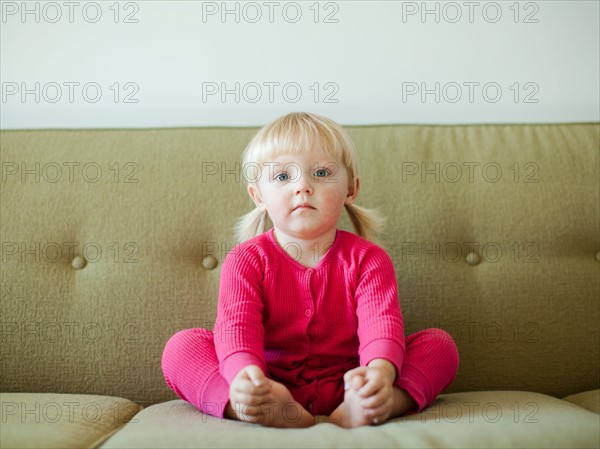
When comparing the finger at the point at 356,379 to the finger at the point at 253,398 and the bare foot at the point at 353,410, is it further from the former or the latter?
the finger at the point at 253,398

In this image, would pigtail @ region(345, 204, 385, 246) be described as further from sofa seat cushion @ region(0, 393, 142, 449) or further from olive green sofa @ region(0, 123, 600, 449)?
sofa seat cushion @ region(0, 393, 142, 449)

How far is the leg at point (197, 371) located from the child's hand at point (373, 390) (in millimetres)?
219

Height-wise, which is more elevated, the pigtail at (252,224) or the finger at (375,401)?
the pigtail at (252,224)

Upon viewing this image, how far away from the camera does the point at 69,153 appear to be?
138 cm

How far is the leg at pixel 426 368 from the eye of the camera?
1008 millimetres

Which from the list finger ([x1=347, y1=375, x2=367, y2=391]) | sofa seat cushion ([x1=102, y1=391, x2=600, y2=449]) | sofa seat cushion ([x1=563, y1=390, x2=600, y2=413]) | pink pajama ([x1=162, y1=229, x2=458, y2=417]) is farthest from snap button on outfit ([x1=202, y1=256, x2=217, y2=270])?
sofa seat cushion ([x1=563, y1=390, x2=600, y2=413])

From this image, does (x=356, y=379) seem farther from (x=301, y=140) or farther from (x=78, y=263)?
(x=78, y=263)

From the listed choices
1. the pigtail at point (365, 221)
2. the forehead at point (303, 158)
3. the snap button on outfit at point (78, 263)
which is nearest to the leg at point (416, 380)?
the pigtail at point (365, 221)

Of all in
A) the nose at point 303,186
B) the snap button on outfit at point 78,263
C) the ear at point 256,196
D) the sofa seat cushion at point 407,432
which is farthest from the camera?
the snap button on outfit at point 78,263

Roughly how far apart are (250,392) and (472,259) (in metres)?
0.65

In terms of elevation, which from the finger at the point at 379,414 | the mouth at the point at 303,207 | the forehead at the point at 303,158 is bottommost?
the finger at the point at 379,414

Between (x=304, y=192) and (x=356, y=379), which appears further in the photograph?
(x=304, y=192)

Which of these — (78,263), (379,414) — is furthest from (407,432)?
(78,263)

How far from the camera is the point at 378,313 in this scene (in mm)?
1078
